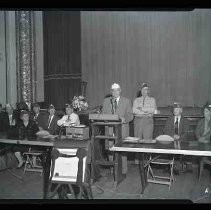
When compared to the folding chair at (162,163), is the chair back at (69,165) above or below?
above

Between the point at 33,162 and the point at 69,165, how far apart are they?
8.99 feet

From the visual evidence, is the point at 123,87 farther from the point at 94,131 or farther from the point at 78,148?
the point at 78,148

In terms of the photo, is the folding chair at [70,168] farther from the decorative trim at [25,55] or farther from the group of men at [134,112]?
the decorative trim at [25,55]

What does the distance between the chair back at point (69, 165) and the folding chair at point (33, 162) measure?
2061 mm

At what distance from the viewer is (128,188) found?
6.12 m

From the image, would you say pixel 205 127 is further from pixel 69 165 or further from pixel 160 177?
pixel 69 165

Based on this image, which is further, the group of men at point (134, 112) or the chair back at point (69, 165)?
the group of men at point (134, 112)

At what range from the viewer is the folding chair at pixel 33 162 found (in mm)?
7016

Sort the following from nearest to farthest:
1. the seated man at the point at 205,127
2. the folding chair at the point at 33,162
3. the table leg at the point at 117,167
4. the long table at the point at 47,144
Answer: the long table at the point at 47,144 → the table leg at the point at 117,167 → the seated man at the point at 205,127 → the folding chair at the point at 33,162

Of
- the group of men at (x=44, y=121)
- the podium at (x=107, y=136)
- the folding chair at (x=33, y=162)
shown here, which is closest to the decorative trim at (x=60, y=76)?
the group of men at (x=44, y=121)

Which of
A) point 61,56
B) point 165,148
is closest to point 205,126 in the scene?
point 165,148
